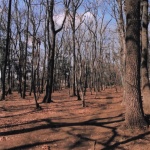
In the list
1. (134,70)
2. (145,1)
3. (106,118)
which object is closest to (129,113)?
(134,70)

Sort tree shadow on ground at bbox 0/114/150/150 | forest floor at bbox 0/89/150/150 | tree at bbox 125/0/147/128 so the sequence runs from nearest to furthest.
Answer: forest floor at bbox 0/89/150/150 → tree shadow on ground at bbox 0/114/150/150 → tree at bbox 125/0/147/128

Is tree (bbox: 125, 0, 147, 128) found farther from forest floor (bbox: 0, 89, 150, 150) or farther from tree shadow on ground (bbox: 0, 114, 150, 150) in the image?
tree shadow on ground (bbox: 0, 114, 150, 150)

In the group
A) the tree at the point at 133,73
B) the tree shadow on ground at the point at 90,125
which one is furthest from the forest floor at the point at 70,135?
the tree at the point at 133,73

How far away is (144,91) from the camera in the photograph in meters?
13.2

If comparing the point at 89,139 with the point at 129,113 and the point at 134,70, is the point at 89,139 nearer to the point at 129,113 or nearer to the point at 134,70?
the point at 129,113

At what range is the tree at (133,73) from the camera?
9.32 m

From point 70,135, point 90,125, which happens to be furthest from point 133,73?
point 70,135

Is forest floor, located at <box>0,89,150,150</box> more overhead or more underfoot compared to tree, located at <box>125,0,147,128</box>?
more underfoot

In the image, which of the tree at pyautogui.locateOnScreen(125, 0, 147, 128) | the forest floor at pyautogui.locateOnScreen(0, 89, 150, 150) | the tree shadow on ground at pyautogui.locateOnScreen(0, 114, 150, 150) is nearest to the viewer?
the forest floor at pyautogui.locateOnScreen(0, 89, 150, 150)

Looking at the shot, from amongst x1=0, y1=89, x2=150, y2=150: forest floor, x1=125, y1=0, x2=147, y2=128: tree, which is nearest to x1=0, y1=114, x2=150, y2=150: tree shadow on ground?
x1=0, y1=89, x2=150, y2=150: forest floor

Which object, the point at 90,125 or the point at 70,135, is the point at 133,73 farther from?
the point at 70,135

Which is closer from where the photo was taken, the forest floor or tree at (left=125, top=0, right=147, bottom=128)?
the forest floor

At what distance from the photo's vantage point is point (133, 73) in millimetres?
9516

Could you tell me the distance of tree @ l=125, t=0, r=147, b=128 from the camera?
932cm
